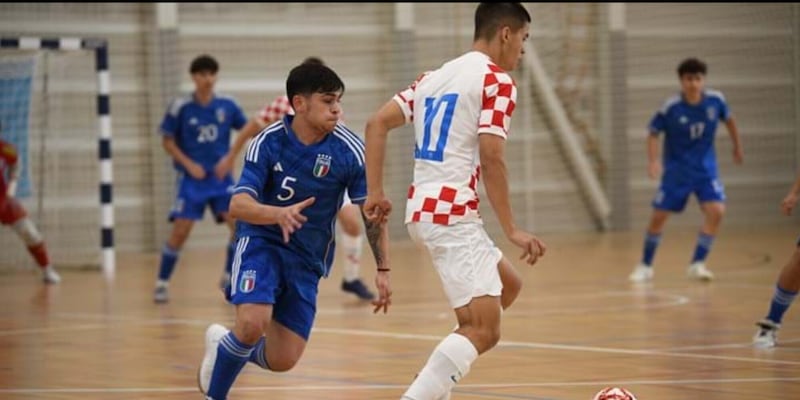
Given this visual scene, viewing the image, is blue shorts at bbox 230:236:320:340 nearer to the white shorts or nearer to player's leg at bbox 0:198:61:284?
the white shorts

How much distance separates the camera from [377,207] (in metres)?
5.72

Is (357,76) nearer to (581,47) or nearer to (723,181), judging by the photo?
(581,47)

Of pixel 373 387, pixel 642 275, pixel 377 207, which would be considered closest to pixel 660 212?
pixel 642 275

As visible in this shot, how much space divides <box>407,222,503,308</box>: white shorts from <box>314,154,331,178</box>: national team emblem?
21.8 inches

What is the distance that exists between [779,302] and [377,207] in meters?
3.20

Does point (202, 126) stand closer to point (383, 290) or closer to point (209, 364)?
point (209, 364)

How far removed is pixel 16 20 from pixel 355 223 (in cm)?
802

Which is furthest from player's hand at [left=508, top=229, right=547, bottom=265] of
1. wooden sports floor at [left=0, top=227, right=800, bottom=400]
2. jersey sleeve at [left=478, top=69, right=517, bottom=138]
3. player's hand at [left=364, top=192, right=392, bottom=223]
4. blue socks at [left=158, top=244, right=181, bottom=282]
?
blue socks at [left=158, top=244, right=181, bottom=282]

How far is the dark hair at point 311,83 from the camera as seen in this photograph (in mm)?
5930

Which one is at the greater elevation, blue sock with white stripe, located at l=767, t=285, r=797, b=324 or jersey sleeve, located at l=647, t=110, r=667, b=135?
jersey sleeve, located at l=647, t=110, r=667, b=135

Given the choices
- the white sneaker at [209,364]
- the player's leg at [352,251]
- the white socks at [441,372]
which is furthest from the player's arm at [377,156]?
the player's leg at [352,251]

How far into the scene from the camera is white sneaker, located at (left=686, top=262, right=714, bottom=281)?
42.2 ft

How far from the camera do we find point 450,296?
18.3 feet

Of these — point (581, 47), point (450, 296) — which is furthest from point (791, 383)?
point (581, 47)
